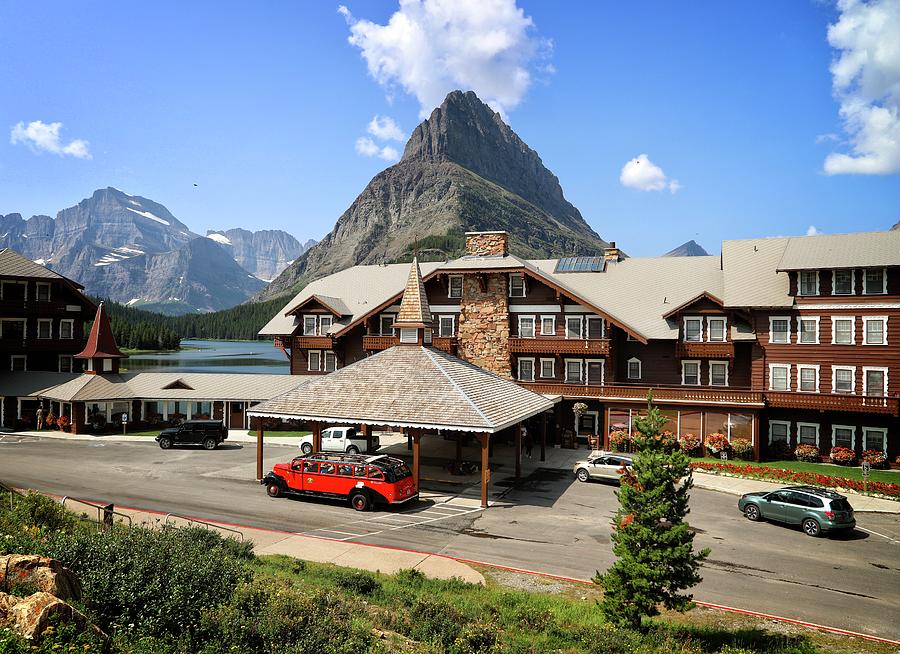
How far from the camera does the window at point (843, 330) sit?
38031 millimetres

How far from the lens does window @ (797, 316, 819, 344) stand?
39062 mm

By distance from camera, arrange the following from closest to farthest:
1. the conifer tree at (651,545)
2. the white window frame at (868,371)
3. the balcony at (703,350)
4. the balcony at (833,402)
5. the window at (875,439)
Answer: the conifer tree at (651,545), the balcony at (833,402), the window at (875,439), the white window frame at (868,371), the balcony at (703,350)

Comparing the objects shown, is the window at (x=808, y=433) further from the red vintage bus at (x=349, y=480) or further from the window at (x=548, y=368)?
the red vintage bus at (x=349, y=480)

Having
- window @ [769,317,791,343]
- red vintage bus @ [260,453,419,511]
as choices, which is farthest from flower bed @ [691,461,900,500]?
red vintage bus @ [260,453,419,511]

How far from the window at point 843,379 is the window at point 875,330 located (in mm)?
1988

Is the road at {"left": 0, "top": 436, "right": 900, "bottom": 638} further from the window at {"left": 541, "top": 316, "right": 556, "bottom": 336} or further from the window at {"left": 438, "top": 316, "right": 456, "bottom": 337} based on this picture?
the window at {"left": 438, "top": 316, "right": 456, "bottom": 337}

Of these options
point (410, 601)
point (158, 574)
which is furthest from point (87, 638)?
point (410, 601)

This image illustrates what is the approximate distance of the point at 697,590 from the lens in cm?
Result: 1869

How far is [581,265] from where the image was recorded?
5316 centimetres

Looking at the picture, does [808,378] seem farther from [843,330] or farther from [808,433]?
[843,330]

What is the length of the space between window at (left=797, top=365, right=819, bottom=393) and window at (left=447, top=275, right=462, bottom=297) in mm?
23865

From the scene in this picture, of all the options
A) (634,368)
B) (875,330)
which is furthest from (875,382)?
→ (634,368)

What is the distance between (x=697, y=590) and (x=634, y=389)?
77.7ft

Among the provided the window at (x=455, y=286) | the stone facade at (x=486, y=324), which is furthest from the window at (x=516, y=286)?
the window at (x=455, y=286)
